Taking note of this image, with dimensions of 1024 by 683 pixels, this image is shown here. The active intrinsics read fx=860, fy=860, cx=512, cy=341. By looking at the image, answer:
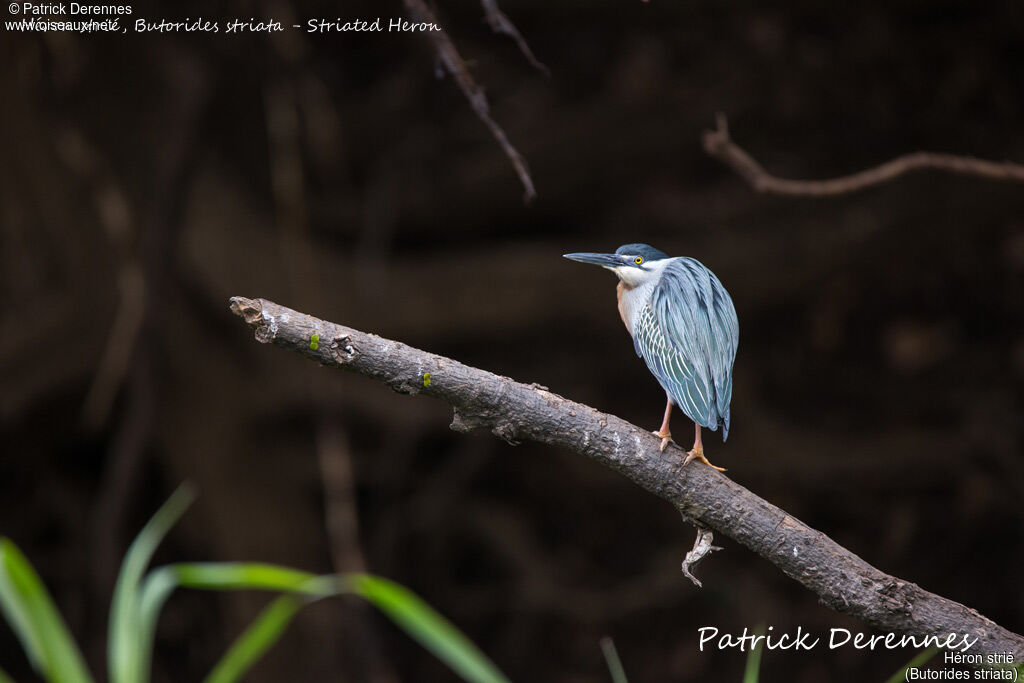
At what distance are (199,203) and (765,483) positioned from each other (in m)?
2.24

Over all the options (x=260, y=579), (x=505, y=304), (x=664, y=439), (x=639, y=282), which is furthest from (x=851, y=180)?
(x=505, y=304)

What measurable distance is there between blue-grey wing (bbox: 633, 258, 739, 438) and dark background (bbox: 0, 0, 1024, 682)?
1.37 meters

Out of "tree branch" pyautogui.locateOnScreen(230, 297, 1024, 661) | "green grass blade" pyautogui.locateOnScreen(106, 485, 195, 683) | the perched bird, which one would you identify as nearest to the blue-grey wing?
the perched bird

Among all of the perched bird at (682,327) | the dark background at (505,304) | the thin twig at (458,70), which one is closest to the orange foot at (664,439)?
the perched bird at (682,327)

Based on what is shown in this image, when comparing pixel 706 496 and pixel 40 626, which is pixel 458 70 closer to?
pixel 706 496

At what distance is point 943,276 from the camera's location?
3.29 metres

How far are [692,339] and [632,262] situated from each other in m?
0.17

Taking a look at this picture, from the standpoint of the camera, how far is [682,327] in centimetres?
128

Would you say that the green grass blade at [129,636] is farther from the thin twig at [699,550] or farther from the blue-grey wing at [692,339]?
the blue-grey wing at [692,339]

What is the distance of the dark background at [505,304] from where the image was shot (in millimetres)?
2639

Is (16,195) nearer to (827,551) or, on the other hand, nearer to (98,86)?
(98,86)

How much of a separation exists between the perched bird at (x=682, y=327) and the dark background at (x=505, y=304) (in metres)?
1.32

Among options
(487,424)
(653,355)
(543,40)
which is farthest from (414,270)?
(487,424)

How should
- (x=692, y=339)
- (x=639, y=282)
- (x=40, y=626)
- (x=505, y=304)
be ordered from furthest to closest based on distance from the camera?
(x=505, y=304)
(x=639, y=282)
(x=692, y=339)
(x=40, y=626)
